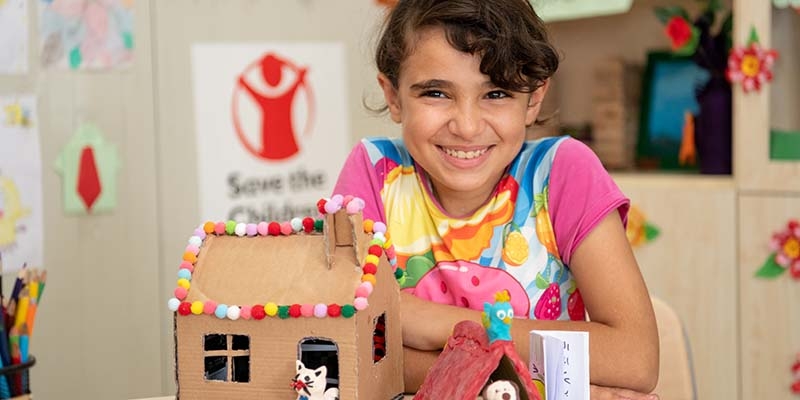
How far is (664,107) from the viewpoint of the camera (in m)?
2.80

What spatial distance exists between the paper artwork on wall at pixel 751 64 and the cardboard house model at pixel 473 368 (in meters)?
1.68

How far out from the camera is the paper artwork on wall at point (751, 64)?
7.63ft

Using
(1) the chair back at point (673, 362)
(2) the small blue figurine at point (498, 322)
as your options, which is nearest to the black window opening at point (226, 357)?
(2) the small blue figurine at point (498, 322)

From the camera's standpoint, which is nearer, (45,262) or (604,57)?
(45,262)

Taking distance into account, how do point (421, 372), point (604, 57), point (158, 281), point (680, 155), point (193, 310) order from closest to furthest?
point (193, 310) < point (421, 372) < point (158, 281) < point (680, 155) < point (604, 57)

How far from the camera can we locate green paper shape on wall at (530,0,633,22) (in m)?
2.57

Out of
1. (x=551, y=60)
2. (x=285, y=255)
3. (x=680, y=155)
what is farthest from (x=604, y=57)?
(x=285, y=255)

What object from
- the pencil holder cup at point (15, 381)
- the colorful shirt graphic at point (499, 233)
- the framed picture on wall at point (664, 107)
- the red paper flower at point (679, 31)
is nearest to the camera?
the pencil holder cup at point (15, 381)

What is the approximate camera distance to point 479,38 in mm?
1240

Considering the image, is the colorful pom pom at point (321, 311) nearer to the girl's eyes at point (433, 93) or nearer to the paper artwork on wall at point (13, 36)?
the girl's eyes at point (433, 93)

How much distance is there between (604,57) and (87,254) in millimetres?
1627

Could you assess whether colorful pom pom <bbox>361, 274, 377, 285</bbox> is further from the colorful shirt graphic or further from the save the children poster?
the save the children poster

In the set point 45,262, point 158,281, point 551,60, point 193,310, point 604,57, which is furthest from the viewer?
point 604,57

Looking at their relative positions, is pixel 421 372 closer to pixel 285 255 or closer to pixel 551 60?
pixel 285 255
